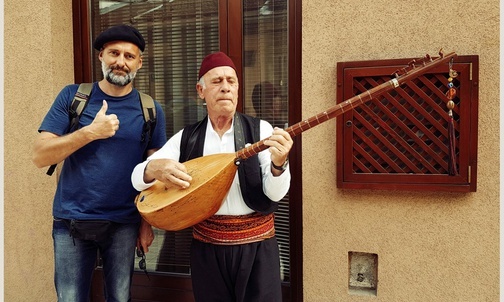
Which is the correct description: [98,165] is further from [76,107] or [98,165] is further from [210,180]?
[210,180]

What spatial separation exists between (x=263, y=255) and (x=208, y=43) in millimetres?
1622

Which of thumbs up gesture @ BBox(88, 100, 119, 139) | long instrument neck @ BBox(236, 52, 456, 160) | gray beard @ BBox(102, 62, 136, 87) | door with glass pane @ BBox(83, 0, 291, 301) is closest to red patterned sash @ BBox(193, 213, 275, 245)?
long instrument neck @ BBox(236, 52, 456, 160)

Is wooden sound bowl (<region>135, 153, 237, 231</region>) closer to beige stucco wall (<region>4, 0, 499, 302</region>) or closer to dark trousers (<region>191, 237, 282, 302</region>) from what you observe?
dark trousers (<region>191, 237, 282, 302</region>)

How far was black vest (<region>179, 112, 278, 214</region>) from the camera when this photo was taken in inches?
78.7

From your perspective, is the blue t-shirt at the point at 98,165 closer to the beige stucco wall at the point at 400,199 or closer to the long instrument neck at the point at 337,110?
the long instrument neck at the point at 337,110

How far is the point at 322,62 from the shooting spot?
2604 millimetres

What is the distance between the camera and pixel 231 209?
206cm

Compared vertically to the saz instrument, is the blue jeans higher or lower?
lower

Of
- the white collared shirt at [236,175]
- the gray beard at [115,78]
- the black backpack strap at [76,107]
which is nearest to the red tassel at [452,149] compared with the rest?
the white collared shirt at [236,175]

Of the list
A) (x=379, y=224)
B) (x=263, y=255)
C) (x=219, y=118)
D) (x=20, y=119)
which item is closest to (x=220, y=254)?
(x=263, y=255)

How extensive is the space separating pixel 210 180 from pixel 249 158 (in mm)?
220

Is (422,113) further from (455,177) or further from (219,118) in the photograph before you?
(219,118)

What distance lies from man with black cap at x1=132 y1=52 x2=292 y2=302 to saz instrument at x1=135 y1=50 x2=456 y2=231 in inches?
2.5

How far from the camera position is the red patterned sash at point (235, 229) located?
80.0 inches
